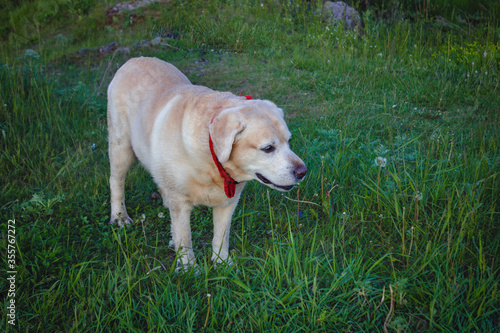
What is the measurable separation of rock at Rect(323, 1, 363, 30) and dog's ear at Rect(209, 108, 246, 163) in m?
5.51

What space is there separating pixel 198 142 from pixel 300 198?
48.8 inches

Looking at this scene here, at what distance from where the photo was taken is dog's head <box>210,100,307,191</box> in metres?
2.40

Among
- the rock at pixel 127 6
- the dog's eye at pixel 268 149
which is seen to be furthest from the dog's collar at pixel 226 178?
the rock at pixel 127 6

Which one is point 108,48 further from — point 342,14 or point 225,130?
point 225,130

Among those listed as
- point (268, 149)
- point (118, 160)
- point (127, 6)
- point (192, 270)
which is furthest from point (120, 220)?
point (127, 6)

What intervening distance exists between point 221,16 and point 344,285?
5.86 meters

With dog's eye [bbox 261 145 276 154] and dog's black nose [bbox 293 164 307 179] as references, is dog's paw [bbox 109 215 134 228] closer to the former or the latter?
dog's eye [bbox 261 145 276 154]

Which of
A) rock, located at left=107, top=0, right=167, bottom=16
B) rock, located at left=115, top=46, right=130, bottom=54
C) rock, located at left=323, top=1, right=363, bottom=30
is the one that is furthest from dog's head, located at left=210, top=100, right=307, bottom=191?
rock, located at left=107, top=0, right=167, bottom=16

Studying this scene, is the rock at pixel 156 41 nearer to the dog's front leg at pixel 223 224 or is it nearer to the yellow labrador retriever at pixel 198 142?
the yellow labrador retriever at pixel 198 142

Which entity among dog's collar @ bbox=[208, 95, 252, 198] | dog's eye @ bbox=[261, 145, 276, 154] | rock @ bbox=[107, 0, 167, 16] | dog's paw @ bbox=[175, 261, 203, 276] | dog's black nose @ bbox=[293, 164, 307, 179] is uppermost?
dog's eye @ bbox=[261, 145, 276, 154]

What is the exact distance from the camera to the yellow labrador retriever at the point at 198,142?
2.47m

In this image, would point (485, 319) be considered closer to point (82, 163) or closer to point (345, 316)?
point (345, 316)

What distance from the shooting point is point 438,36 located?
6.35m

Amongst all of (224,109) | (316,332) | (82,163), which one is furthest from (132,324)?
(82,163)
